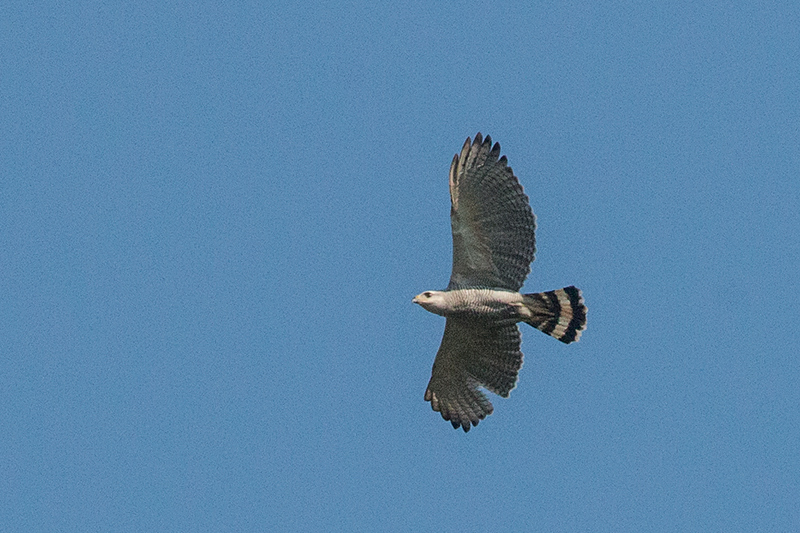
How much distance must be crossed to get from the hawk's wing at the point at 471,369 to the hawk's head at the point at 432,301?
52 cm

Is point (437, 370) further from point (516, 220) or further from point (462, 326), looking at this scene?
point (516, 220)

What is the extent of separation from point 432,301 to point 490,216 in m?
1.33

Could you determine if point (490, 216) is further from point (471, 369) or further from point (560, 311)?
point (471, 369)

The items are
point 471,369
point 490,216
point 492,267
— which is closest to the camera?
point 490,216

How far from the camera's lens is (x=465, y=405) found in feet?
68.4

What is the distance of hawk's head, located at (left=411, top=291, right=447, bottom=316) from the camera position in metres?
19.2

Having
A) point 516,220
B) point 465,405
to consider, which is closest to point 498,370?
point 465,405

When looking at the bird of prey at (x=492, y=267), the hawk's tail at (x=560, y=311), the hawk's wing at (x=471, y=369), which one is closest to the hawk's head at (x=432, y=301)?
the bird of prey at (x=492, y=267)

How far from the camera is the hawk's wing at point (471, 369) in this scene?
20156 millimetres

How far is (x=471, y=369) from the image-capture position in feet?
A: 67.8

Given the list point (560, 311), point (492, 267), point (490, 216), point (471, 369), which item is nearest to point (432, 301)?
point (492, 267)

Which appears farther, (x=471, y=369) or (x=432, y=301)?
(x=471, y=369)

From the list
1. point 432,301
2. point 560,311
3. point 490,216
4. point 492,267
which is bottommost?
point 560,311

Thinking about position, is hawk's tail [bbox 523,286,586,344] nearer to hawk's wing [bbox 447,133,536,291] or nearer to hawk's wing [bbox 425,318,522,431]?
hawk's wing [bbox 447,133,536,291]
